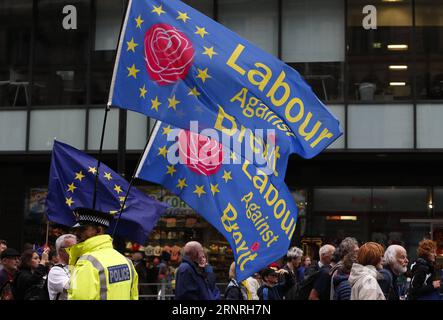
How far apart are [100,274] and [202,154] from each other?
3.64 m

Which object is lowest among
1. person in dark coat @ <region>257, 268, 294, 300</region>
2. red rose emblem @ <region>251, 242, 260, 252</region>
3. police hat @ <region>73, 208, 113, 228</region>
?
person in dark coat @ <region>257, 268, 294, 300</region>

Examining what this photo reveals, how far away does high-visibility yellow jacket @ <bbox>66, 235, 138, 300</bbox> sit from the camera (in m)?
5.66

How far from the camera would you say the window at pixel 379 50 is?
890 inches

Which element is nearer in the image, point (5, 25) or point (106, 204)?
point (106, 204)

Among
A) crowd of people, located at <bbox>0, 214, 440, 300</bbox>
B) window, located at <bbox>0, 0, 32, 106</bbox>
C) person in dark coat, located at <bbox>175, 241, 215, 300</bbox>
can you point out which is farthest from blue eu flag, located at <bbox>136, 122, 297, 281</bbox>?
window, located at <bbox>0, 0, 32, 106</bbox>

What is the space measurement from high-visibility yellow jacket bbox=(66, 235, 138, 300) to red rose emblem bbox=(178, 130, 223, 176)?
302cm

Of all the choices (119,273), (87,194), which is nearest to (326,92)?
(87,194)

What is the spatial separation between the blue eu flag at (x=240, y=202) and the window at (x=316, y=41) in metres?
13.8

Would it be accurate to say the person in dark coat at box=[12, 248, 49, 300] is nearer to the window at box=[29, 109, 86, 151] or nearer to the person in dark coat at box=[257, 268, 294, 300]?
the person in dark coat at box=[257, 268, 294, 300]

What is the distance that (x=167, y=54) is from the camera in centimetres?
857

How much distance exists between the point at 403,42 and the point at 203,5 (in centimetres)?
539

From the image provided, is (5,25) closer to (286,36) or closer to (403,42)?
(286,36)

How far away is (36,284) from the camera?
366 inches

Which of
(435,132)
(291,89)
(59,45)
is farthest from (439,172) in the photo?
(291,89)
